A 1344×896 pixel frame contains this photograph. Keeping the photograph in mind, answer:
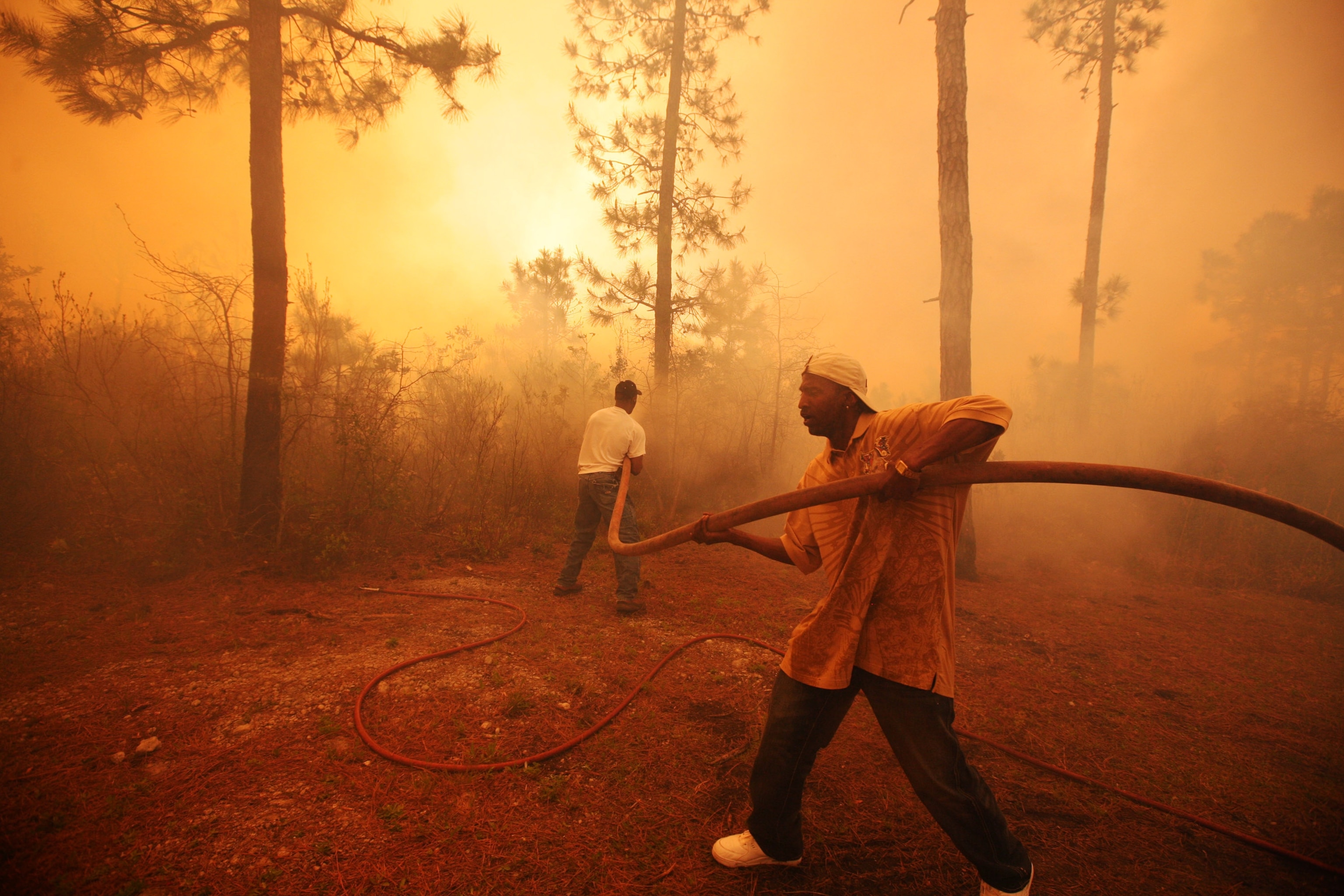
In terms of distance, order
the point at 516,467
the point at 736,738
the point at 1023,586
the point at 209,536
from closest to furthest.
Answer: the point at 736,738, the point at 209,536, the point at 1023,586, the point at 516,467

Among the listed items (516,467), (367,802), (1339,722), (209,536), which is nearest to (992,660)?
(1339,722)

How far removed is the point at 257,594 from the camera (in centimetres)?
470

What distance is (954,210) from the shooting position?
6703 millimetres

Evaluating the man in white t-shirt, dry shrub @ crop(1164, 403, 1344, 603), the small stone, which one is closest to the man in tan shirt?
the small stone

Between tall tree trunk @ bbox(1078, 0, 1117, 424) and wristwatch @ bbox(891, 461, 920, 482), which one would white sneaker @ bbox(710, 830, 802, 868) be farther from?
tall tree trunk @ bbox(1078, 0, 1117, 424)

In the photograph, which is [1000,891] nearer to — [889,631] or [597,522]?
[889,631]

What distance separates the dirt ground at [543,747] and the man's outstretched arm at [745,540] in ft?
4.32

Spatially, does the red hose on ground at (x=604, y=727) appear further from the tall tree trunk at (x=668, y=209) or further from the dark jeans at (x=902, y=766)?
the tall tree trunk at (x=668, y=209)

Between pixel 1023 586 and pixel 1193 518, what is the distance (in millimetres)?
3717

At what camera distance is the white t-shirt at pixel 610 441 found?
17.0 feet

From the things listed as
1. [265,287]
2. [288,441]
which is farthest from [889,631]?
[265,287]

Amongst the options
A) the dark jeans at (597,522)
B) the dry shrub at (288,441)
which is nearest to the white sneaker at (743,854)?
the dark jeans at (597,522)

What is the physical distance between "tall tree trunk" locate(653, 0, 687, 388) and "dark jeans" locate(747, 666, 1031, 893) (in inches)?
319

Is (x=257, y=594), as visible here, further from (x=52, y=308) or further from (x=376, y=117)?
(x=376, y=117)
